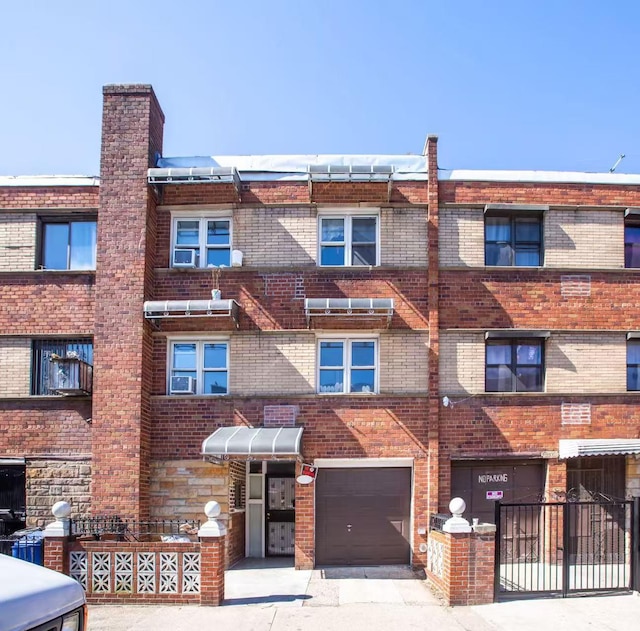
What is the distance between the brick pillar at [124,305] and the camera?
13719mm

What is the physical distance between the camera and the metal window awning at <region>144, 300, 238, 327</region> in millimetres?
13773

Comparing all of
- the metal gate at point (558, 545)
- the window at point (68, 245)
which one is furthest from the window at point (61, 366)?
the metal gate at point (558, 545)

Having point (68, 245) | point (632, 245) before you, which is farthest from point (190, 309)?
point (632, 245)

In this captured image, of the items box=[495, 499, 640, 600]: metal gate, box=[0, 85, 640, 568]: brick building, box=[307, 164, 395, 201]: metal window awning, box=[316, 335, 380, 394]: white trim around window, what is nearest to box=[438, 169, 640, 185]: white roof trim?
box=[0, 85, 640, 568]: brick building

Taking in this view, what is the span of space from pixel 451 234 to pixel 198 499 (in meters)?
7.32

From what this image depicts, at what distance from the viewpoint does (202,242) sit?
14.9 meters

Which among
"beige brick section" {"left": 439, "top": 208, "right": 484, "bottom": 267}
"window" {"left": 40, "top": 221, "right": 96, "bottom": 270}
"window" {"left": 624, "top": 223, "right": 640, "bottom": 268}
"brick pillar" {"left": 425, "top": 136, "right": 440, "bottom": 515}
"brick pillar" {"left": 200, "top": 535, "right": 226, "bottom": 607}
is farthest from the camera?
"window" {"left": 624, "top": 223, "right": 640, "bottom": 268}

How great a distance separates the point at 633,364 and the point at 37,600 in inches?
520

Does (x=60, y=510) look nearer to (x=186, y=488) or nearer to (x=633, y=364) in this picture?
(x=186, y=488)

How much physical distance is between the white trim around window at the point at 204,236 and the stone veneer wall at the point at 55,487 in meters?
4.52

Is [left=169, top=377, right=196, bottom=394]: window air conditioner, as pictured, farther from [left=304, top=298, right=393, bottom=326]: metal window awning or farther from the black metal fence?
[left=304, top=298, right=393, bottom=326]: metal window awning

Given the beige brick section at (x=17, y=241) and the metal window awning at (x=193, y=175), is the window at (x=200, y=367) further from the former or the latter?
the beige brick section at (x=17, y=241)

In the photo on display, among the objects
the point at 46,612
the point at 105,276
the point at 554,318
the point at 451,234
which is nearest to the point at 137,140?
the point at 105,276

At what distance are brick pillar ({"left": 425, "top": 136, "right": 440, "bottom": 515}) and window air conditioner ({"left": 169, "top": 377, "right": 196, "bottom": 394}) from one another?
473 centimetres
